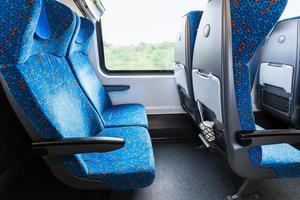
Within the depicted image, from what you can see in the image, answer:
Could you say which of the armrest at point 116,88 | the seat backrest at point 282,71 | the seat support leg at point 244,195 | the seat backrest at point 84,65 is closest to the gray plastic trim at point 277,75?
the seat backrest at point 282,71

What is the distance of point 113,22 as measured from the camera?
2.22m

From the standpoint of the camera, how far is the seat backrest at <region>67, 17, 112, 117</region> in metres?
1.61

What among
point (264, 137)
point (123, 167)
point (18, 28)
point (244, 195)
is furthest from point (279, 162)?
point (18, 28)

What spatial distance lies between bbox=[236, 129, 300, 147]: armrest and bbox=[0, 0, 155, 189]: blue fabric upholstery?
1.50 feet

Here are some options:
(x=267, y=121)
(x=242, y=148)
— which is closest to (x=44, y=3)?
(x=242, y=148)

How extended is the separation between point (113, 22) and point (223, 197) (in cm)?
191

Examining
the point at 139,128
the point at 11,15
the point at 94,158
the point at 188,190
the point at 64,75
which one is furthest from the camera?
the point at 139,128

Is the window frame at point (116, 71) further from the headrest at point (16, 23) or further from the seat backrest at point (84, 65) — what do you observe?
the headrest at point (16, 23)

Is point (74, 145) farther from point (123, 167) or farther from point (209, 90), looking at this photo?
point (209, 90)

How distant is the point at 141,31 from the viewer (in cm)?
225

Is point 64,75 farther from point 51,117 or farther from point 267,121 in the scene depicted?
point 267,121

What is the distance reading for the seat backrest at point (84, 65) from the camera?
5.27 feet

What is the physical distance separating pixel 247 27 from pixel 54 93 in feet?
3.14

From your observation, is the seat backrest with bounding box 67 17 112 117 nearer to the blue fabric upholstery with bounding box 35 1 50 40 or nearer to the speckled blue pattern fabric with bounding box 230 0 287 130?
the blue fabric upholstery with bounding box 35 1 50 40
